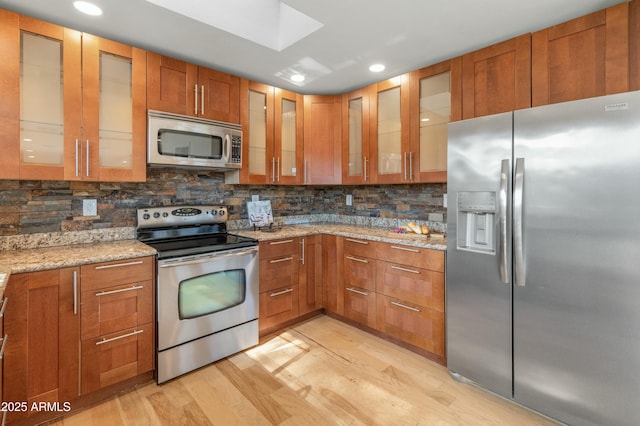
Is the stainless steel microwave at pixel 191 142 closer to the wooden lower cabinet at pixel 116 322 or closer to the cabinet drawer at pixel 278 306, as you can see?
the wooden lower cabinet at pixel 116 322

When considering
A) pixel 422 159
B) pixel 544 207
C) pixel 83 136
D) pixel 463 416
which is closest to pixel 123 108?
pixel 83 136

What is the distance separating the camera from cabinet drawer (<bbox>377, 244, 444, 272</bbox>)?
2279mm

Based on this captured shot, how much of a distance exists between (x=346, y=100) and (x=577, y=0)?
6.45 ft

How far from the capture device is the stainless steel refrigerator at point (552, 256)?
1520 mm

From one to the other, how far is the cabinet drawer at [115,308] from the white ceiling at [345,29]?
5.55 feet

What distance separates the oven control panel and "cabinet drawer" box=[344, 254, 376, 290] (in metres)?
1.30

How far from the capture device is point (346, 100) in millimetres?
3303

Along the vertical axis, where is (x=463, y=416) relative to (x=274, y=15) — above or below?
below

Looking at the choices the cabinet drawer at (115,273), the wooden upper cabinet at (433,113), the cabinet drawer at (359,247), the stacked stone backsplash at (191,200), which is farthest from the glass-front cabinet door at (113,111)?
the wooden upper cabinet at (433,113)

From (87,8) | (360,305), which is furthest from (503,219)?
(87,8)

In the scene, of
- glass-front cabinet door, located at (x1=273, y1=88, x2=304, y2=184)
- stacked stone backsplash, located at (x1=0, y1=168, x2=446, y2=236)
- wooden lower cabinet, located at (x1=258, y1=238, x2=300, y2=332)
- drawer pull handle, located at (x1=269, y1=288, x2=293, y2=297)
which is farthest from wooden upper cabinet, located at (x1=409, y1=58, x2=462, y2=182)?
drawer pull handle, located at (x1=269, y1=288, x2=293, y2=297)

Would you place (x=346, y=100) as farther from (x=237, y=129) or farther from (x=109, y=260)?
(x=109, y=260)

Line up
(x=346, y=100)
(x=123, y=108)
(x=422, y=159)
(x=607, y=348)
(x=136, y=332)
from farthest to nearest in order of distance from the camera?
(x=346, y=100) < (x=422, y=159) < (x=123, y=108) < (x=136, y=332) < (x=607, y=348)

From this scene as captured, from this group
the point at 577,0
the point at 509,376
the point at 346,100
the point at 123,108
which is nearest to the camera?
the point at 577,0
